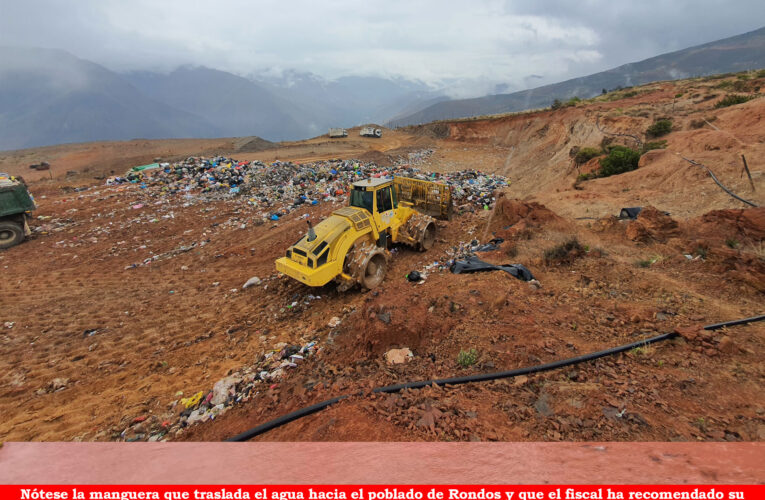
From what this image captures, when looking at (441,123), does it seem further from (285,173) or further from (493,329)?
(493,329)

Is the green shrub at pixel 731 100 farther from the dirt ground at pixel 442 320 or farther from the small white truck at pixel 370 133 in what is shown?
the small white truck at pixel 370 133

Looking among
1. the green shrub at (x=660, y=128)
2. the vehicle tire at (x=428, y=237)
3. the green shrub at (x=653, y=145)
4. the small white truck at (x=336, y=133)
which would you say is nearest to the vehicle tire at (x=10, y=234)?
the vehicle tire at (x=428, y=237)

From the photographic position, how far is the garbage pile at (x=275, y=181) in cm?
1262

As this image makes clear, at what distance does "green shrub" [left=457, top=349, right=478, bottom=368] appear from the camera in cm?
352

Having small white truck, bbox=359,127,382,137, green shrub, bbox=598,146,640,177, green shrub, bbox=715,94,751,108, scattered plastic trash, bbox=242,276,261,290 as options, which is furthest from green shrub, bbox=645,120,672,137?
small white truck, bbox=359,127,382,137

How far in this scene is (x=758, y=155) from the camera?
8750 mm

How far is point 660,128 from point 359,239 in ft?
48.9

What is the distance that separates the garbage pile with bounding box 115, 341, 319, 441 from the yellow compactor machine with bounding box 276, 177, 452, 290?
59.2 inches

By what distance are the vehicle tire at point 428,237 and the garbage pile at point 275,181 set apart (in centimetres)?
355

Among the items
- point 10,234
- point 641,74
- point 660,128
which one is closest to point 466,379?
point 10,234

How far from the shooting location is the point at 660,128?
45.0 feet

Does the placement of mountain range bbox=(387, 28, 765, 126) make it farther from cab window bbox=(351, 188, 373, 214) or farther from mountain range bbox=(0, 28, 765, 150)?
cab window bbox=(351, 188, 373, 214)

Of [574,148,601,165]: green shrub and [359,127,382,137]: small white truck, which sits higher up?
[359,127,382,137]: small white truck

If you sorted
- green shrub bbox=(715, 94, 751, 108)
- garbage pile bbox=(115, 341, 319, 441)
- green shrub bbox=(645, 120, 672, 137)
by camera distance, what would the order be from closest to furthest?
garbage pile bbox=(115, 341, 319, 441) → green shrub bbox=(715, 94, 751, 108) → green shrub bbox=(645, 120, 672, 137)
